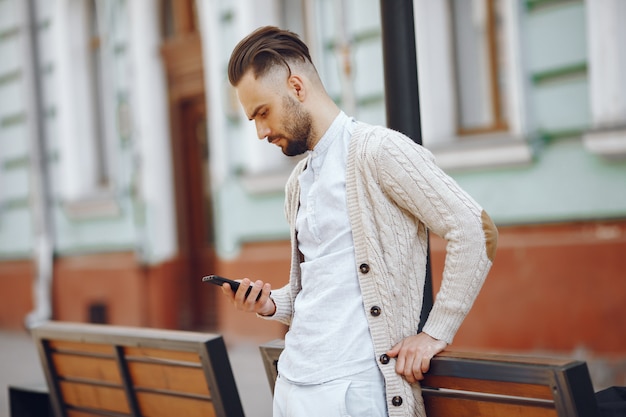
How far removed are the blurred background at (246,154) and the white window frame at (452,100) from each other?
0.6 inches

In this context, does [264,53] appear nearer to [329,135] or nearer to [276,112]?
[276,112]

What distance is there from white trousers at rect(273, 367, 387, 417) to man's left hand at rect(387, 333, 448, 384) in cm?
6

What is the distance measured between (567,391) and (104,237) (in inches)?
347

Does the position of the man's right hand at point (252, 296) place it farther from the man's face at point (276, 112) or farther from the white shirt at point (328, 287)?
the man's face at point (276, 112)

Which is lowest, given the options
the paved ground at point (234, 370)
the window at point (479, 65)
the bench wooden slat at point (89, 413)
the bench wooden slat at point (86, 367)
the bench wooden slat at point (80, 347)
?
the paved ground at point (234, 370)

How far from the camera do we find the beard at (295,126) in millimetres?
2146

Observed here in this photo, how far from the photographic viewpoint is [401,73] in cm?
254

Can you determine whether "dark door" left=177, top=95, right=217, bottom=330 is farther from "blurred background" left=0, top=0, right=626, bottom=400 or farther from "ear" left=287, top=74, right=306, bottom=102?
"ear" left=287, top=74, right=306, bottom=102

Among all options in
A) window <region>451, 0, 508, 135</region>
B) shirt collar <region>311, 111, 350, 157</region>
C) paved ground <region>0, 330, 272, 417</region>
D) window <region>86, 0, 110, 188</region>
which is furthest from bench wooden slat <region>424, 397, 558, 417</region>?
window <region>86, 0, 110, 188</region>

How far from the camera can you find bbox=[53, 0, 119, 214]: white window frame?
10.5 meters

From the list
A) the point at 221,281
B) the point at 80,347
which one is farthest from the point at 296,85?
the point at 80,347

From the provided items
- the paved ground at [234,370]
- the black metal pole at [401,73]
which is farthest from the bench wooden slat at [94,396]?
the black metal pole at [401,73]

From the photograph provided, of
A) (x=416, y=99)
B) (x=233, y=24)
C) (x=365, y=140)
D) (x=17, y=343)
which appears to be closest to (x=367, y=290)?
(x=365, y=140)

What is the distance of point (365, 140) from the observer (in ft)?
6.94
